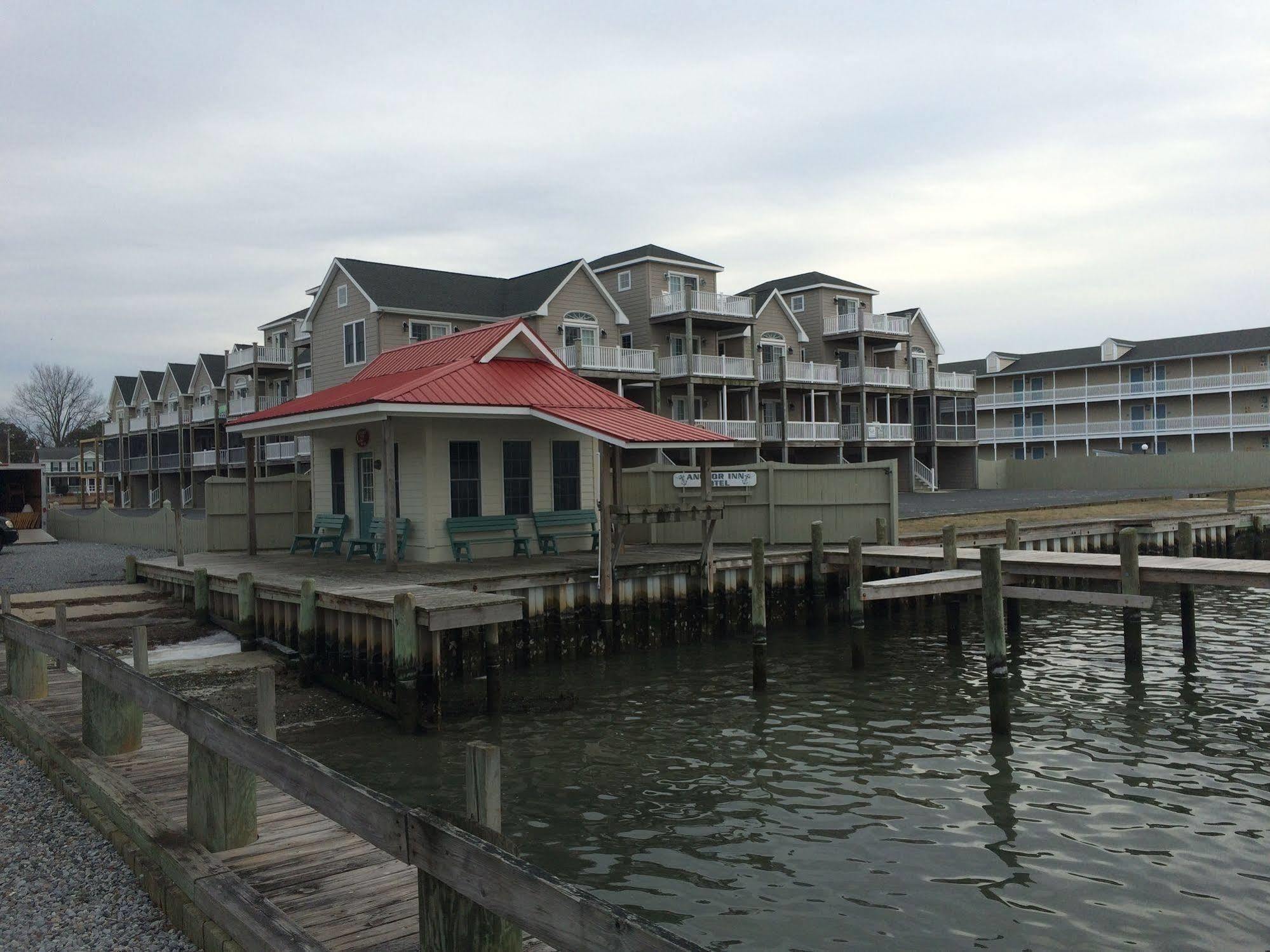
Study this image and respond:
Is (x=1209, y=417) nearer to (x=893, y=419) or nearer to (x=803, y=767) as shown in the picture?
(x=893, y=419)

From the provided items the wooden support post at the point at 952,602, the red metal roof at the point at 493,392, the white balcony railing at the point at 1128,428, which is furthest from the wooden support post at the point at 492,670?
the white balcony railing at the point at 1128,428

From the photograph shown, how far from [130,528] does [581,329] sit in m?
19.1

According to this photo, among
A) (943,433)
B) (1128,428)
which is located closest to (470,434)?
(943,433)

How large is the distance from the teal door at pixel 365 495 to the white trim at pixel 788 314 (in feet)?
101

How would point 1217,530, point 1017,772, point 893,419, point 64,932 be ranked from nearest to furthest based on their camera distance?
point 64,932 < point 1017,772 < point 1217,530 < point 893,419

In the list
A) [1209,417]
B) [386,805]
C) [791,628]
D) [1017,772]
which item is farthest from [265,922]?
[1209,417]

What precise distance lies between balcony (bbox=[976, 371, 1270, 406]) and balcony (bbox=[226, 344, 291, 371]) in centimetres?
4903

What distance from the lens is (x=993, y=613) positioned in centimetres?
1255

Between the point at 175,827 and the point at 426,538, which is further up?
the point at 426,538

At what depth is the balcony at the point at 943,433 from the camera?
54.9 meters

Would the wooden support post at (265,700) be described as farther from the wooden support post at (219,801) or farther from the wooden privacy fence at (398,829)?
the wooden support post at (219,801)

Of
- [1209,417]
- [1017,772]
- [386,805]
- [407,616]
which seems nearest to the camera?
[386,805]

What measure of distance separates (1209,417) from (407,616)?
207ft

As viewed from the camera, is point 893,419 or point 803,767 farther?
point 893,419
